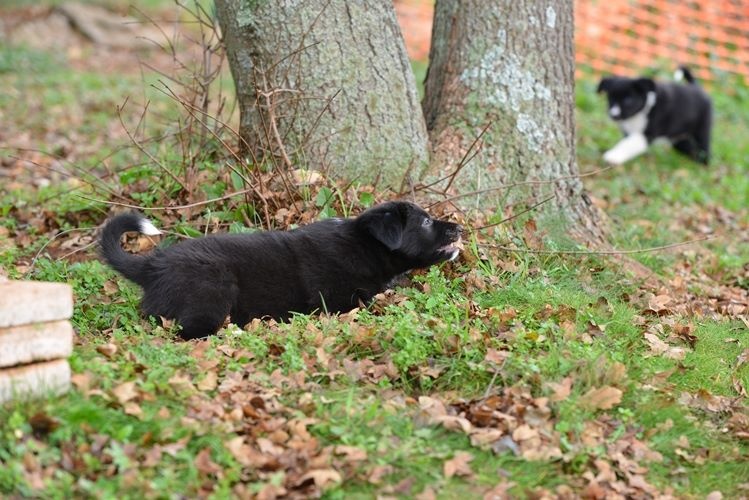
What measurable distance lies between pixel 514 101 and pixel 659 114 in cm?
530

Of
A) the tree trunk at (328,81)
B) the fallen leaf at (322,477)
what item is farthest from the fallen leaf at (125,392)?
the tree trunk at (328,81)

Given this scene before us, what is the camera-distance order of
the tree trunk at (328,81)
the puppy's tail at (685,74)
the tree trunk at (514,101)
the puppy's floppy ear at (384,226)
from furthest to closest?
the puppy's tail at (685,74), the tree trunk at (514,101), the tree trunk at (328,81), the puppy's floppy ear at (384,226)

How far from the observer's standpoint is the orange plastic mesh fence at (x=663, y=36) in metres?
15.5

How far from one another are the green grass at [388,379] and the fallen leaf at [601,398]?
0.05 metres

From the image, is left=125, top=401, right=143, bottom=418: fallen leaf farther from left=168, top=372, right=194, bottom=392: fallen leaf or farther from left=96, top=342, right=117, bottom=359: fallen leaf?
left=96, top=342, right=117, bottom=359: fallen leaf

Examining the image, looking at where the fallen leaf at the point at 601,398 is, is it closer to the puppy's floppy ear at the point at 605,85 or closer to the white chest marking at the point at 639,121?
the white chest marking at the point at 639,121

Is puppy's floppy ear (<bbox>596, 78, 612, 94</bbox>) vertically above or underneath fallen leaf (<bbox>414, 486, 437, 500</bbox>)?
above

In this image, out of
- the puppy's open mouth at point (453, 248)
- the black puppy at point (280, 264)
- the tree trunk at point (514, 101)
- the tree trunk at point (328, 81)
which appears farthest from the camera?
the tree trunk at point (514, 101)

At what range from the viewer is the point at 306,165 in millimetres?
6207

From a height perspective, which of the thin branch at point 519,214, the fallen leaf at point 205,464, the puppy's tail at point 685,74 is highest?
the puppy's tail at point 685,74

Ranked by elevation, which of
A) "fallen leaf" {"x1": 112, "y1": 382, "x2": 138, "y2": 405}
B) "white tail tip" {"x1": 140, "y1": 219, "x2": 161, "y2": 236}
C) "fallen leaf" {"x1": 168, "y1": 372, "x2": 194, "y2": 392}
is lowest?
"fallen leaf" {"x1": 168, "y1": 372, "x2": 194, "y2": 392}

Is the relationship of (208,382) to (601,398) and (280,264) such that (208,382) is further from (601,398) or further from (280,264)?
(601,398)

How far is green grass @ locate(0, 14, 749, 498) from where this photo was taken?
11.6 feet

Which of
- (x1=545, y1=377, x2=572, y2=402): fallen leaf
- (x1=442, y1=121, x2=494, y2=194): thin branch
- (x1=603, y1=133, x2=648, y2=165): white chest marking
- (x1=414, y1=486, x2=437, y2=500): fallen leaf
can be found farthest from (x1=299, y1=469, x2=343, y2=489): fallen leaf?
(x1=603, y1=133, x2=648, y2=165): white chest marking
